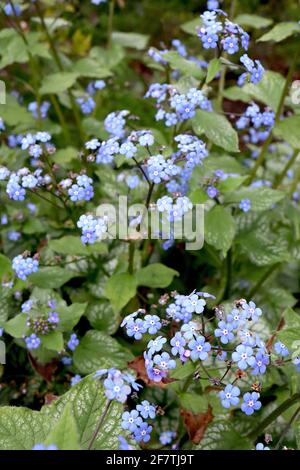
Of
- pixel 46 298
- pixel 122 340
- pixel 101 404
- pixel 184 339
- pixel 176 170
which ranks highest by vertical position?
pixel 176 170

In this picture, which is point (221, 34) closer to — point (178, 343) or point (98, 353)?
point (178, 343)

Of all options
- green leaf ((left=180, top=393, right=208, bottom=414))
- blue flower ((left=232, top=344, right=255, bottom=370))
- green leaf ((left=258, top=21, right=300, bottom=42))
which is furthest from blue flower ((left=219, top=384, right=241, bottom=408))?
green leaf ((left=258, top=21, right=300, bottom=42))

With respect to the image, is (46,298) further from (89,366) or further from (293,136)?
(293,136)

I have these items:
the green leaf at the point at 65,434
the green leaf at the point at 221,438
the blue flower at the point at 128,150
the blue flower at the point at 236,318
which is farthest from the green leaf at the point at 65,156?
the green leaf at the point at 65,434

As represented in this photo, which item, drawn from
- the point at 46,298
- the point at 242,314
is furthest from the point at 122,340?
the point at 242,314

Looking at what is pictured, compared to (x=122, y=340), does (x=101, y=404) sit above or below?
above
